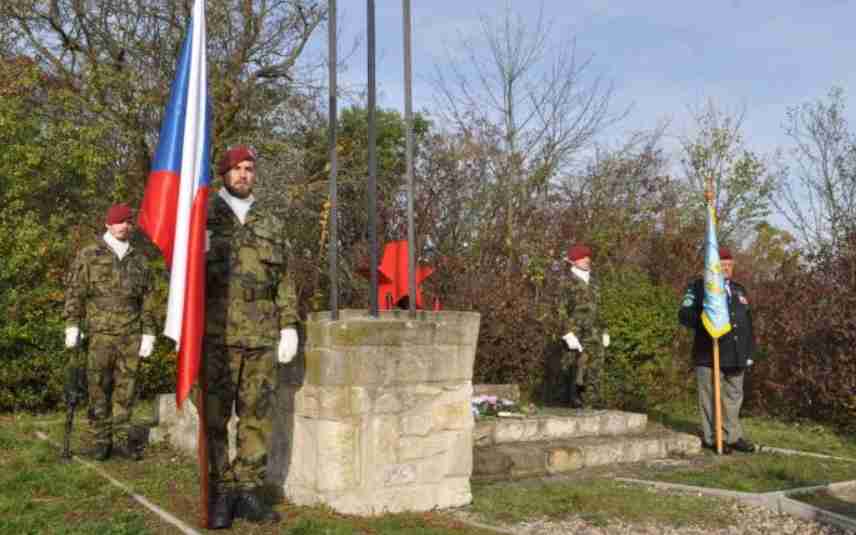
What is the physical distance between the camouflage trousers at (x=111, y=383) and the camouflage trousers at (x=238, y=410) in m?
A: 2.37

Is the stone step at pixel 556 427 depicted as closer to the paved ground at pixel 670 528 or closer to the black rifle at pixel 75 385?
the paved ground at pixel 670 528

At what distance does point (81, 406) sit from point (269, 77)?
275 inches

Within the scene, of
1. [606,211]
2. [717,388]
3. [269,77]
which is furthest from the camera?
[606,211]

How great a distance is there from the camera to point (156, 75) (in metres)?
13.5

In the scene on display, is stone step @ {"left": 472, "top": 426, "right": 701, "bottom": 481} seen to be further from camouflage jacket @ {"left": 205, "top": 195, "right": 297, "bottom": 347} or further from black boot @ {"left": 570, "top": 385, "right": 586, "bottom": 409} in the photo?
camouflage jacket @ {"left": 205, "top": 195, "right": 297, "bottom": 347}

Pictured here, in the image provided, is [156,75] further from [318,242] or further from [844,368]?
[844,368]

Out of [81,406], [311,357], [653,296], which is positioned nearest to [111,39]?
[81,406]

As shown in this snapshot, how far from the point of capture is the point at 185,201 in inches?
195

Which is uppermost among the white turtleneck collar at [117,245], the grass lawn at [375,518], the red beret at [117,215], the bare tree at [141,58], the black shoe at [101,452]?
the bare tree at [141,58]

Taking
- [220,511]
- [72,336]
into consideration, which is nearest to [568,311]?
[72,336]

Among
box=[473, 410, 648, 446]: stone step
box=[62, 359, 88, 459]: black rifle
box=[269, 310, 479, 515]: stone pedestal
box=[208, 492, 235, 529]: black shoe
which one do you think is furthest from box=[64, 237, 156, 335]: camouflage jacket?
box=[473, 410, 648, 446]: stone step

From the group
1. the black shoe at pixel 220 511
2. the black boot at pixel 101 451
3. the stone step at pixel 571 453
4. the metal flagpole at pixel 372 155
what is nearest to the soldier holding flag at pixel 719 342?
the stone step at pixel 571 453

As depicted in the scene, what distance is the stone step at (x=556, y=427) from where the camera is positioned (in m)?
7.81

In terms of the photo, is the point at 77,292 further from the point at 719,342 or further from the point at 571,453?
the point at 719,342
